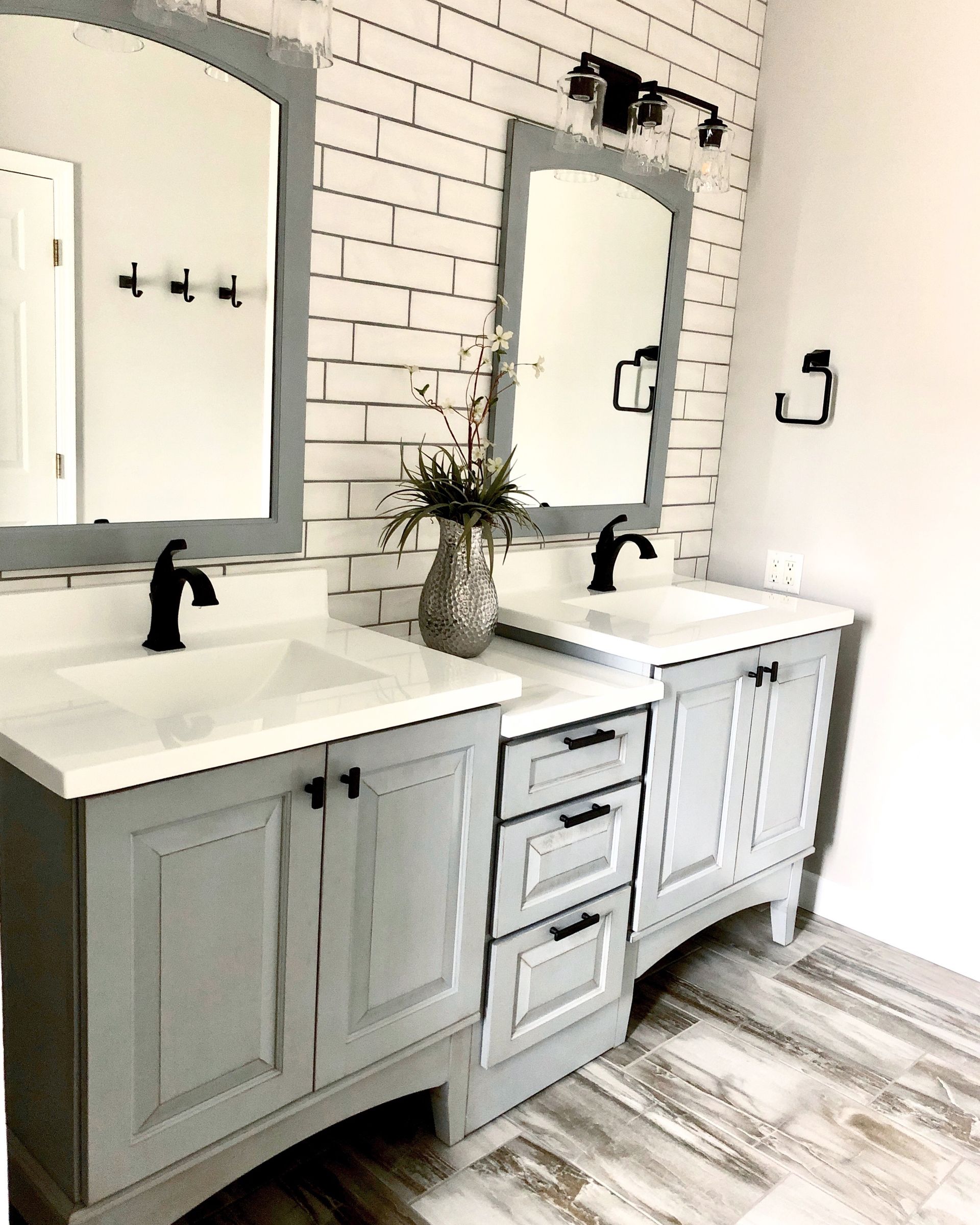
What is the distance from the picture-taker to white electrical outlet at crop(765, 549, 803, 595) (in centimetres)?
296

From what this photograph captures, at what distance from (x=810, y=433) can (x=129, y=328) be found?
1843 millimetres

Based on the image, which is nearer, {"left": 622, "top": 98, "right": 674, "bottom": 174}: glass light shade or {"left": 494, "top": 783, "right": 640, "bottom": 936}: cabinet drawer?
{"left": 494, "top": 783, "right": 640, "bottom": 936}: cabinet drawer

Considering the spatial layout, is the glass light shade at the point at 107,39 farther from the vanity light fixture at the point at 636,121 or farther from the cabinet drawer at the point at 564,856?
the cabinet drawer at the point at 564,856

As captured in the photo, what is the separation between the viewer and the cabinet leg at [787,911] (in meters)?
2.77

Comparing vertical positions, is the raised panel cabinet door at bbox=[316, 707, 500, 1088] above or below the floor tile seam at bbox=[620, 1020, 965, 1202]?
above

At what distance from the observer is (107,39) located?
1668 millimetres

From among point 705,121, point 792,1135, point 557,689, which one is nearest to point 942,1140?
point 792,1135

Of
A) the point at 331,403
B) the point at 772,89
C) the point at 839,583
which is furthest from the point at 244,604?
the point at 772,89

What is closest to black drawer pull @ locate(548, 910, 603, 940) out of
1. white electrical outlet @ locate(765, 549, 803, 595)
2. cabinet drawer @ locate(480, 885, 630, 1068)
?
cabinet drawer @ locate(480, 885, 630, 1068)

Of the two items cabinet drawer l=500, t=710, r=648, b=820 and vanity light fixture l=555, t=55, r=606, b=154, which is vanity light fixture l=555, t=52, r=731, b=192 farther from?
cabinet drawer l=500, t=710, r=648, b=820

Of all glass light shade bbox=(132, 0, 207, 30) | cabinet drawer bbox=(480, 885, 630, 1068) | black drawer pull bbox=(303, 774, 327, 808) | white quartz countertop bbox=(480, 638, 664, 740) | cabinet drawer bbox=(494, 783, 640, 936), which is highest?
glass light shade bbox=(132, 0, 207, 30)

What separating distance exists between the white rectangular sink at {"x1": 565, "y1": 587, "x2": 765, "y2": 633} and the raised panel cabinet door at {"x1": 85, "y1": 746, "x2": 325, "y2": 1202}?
1169mm

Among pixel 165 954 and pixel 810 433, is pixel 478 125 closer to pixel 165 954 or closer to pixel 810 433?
pixel 810 433

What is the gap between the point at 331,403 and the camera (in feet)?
6.88
